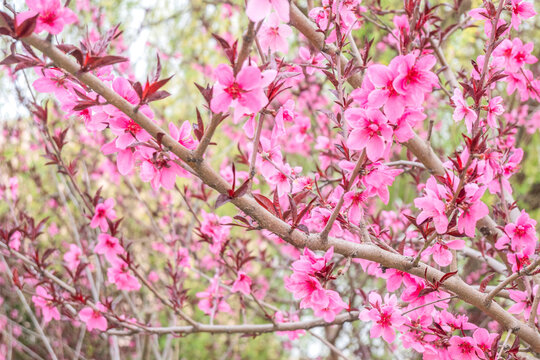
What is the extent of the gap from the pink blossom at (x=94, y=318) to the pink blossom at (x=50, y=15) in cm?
144

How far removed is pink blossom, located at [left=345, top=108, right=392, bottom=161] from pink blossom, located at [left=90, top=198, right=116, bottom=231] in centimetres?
129

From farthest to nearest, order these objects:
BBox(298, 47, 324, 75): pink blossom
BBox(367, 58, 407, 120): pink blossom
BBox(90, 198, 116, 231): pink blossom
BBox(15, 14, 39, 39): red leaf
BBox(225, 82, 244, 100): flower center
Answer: BBox(90, 198, 116, 231): pink blossom
BBox(298, 47, 324, 75): pink blossom
BBox(367, 58, 407, 120): pink blossom
BBox(225, 82, 244, 100): flower center
BBox(15, 14, 39, 39): red leaf

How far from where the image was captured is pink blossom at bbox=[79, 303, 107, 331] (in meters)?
2.00

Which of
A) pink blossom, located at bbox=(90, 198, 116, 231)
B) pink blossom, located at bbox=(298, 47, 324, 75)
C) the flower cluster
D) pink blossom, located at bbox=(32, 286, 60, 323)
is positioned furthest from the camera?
pink blossom, located at bbox=(32, 286, 60, 323)

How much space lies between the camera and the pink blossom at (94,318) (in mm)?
2002

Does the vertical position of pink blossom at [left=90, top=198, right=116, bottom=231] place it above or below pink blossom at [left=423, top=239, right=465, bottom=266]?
above

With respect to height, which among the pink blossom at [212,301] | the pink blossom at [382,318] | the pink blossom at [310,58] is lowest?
the pink blossom at [382,318]

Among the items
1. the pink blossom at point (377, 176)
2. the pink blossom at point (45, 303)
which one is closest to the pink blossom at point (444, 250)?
the pink blossom at point (377, 176)

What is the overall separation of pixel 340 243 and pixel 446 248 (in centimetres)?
38

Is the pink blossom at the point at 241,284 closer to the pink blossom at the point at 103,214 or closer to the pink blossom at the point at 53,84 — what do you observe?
the pink blossom at the point at 103,214

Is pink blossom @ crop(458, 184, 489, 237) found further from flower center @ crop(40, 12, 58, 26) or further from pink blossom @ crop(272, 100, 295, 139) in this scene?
flower center @ crop(40, 12, 58, 26)

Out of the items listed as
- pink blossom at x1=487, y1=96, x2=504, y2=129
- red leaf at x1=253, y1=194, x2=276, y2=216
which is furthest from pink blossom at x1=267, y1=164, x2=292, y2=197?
pink blossom at x1=487, y1=96, x2=504, y2=129

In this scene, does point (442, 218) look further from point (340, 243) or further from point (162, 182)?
point (162, 182)

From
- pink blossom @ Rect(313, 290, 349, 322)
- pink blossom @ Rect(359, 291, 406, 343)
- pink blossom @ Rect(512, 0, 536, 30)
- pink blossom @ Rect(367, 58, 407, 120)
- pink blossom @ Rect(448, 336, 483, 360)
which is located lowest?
pink blossom @ Rect(448, 336, 483, 360)
